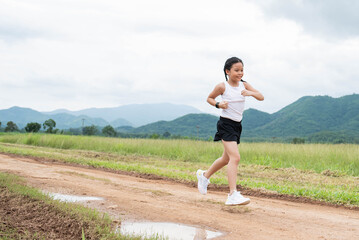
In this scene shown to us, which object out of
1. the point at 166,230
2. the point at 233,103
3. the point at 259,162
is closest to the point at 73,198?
the point at 166,230

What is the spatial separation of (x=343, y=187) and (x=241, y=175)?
295 centimetres

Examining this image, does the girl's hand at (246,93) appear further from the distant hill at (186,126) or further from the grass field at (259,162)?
the distant hill at (186,126)

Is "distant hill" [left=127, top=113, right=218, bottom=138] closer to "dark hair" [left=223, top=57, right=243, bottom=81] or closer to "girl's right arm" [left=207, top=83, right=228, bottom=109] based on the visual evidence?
"girl's right arm" [left=207, top=83, right=228, bottom=109]

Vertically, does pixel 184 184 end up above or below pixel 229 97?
below

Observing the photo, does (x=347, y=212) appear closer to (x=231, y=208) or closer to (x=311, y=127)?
(x=231, y=208)

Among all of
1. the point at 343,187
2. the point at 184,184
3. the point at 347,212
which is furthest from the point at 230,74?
the point at 343,187

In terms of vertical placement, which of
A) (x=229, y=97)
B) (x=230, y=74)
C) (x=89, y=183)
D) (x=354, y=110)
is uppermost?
(x=354, y=110)

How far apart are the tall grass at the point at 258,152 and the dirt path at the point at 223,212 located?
266 inches

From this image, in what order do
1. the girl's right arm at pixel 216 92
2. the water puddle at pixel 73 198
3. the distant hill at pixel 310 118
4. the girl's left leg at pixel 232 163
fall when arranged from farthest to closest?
the distant hill at pixel 310 118 < the water puddle at pixel 73 198 < the girl's right arm at pixel 216 92 < the girl's left leg at pixel 232 163

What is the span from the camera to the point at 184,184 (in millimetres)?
9273

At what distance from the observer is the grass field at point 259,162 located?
9.15 metres

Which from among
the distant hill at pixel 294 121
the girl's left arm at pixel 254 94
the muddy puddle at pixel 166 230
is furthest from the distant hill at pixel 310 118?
the muddy puddle at pixel 166 230

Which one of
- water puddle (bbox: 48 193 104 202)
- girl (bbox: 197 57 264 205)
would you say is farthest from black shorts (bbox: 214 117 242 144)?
water puddle (bbox: 48 193 104 202)

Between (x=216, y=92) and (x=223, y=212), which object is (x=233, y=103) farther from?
(x=223, y=212)
